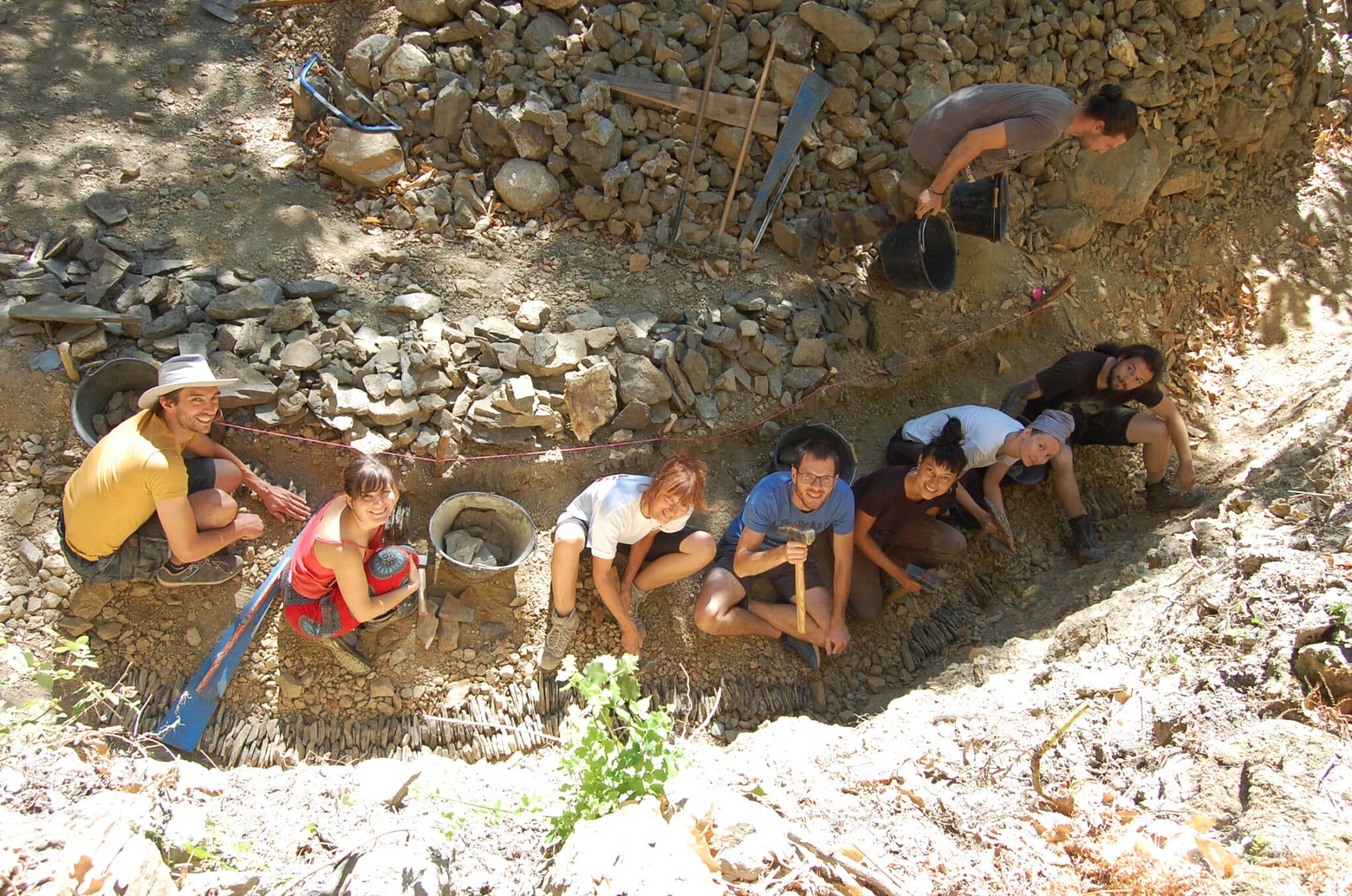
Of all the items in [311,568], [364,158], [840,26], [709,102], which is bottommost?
[311,568]

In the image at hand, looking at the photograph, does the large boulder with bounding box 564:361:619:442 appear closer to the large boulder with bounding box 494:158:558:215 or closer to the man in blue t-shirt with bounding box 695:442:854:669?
the man in blue t-shirt with bounding box 695:442:854:669

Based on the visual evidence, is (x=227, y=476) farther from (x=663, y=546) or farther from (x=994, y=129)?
(x=994, y=129)

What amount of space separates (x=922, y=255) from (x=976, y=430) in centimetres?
96

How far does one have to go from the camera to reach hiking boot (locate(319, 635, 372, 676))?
358 centimetres

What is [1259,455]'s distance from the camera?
178 inches

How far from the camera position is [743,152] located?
4.84m

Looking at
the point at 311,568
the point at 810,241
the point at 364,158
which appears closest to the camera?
the point at 311,568

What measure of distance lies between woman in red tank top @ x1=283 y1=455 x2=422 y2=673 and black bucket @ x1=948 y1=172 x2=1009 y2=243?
10.7 ft

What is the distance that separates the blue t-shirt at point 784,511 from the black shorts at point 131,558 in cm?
233

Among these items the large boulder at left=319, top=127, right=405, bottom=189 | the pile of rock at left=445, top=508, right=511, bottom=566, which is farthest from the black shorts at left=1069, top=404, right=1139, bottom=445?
the large boulder at left=319, top=127, right=405, bottom=189

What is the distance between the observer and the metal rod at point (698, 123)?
4.78 meters

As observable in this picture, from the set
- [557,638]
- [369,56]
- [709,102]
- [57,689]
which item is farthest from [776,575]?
[369,56]

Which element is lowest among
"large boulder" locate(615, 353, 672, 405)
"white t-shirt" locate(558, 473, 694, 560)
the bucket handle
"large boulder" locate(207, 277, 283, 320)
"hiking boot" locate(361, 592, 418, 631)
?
"hiking boot" locate(361, 592, 418, 631)

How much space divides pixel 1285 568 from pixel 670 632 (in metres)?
2.37
